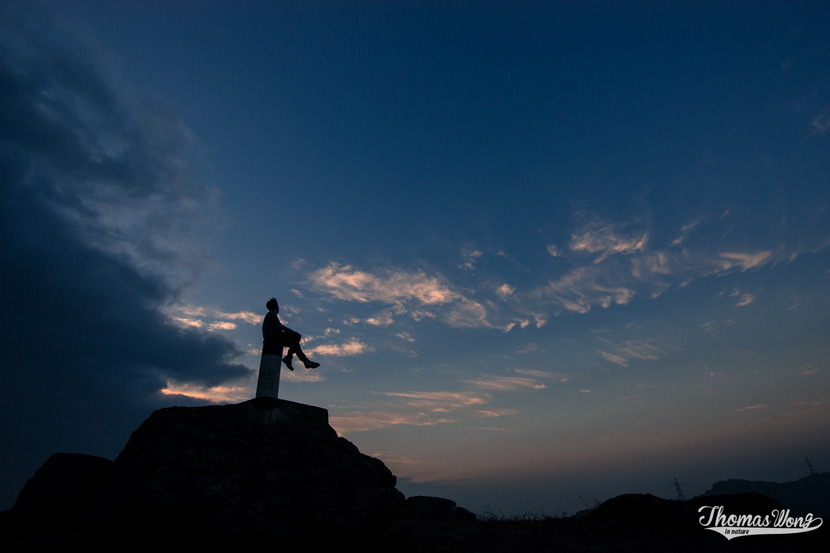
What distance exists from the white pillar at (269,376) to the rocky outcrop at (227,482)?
0.48 m

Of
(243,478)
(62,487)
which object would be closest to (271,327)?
(243,478)

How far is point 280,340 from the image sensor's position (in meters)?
12.7

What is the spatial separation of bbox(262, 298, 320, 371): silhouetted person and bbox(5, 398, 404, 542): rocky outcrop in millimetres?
1599

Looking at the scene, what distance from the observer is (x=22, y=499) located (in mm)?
9992

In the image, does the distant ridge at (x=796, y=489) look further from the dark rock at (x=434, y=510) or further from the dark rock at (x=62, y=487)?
the dark rock at (x=62, y=487)

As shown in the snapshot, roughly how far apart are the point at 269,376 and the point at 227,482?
3951 mm

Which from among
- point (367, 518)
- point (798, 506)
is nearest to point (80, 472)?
point (367, 518)

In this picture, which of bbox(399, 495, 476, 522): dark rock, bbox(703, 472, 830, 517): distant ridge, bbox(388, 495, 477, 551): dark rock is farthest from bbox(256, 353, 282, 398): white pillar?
bbox(703, 472, 830, 517): distant ridge

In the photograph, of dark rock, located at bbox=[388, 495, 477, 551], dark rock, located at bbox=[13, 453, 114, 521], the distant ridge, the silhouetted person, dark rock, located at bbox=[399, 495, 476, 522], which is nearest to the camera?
dark rock, located at bbox=[13, 453, 114, 521]

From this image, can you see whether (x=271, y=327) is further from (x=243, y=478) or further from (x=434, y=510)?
(x=434, y=510)

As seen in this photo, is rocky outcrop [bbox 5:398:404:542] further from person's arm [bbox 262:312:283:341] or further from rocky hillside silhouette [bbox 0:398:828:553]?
person's arm [bbox 262:312:283:341]

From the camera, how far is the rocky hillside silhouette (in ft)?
25.5

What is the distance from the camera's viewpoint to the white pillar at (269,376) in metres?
11.9

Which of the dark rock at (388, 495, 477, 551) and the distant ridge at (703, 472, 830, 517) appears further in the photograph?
the distant ridge at (703, 472, 830, 517)
